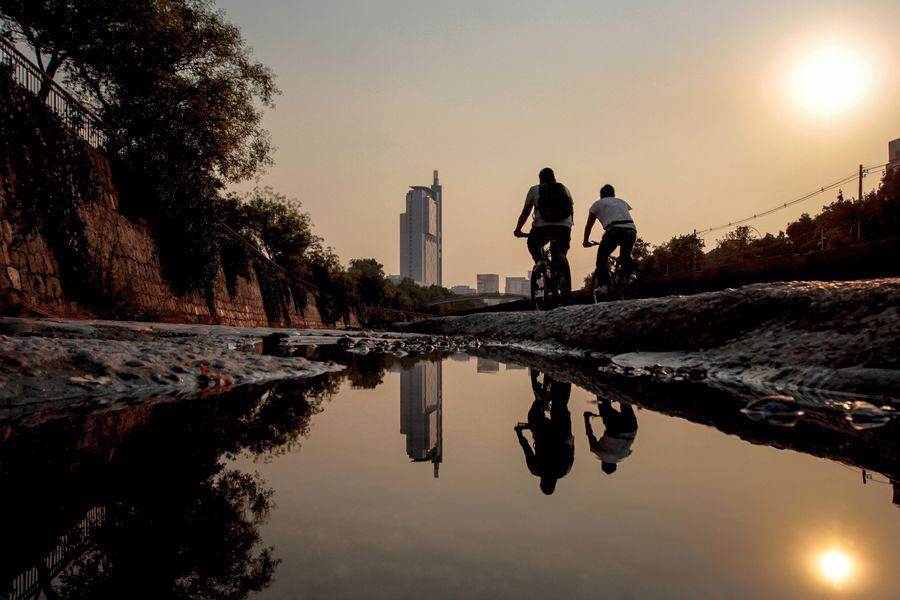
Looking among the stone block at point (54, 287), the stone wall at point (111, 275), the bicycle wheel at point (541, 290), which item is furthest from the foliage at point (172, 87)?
the bicycle wheel at point (541, 290)

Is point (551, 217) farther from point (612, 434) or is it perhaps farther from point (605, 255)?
point (612, 434)

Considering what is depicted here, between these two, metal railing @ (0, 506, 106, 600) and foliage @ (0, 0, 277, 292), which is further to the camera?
foliage @ (0, 0, 277, 292)

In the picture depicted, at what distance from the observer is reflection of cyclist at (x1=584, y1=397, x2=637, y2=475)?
150 cm

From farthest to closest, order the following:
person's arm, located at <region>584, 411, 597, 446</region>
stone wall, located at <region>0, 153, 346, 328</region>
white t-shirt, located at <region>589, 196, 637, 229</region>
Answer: stone wall, located at <region>0, 153, 346, 328</region>
white t-shirt, located at <region>589, 196, 637, 229</region>
person's arm, located at <region>584, 411, 597, 446</region>

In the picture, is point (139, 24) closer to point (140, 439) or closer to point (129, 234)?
point (129, 234)

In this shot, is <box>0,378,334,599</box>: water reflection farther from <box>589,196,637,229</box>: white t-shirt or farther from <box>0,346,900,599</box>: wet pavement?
<box>589,196,637,229</box>: white t-shirt

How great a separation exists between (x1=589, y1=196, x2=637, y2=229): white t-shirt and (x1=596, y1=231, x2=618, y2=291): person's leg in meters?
0.18

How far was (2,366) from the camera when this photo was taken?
8.16ft

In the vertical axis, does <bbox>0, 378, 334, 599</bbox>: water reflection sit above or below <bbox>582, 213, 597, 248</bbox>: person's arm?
below

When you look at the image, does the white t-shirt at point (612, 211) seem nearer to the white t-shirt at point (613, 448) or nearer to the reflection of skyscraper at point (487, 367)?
the reflection of skyscraper at point (487, 367)

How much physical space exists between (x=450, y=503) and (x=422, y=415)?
116cm

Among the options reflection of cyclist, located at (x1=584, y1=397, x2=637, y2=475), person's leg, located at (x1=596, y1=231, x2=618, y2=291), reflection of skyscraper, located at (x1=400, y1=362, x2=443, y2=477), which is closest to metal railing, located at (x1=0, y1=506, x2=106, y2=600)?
reflection of skyscraper, located at (x1=400, y1=362, x2=443, y2=477)

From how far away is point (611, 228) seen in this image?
768 centimetres

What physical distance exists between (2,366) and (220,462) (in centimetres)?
185
